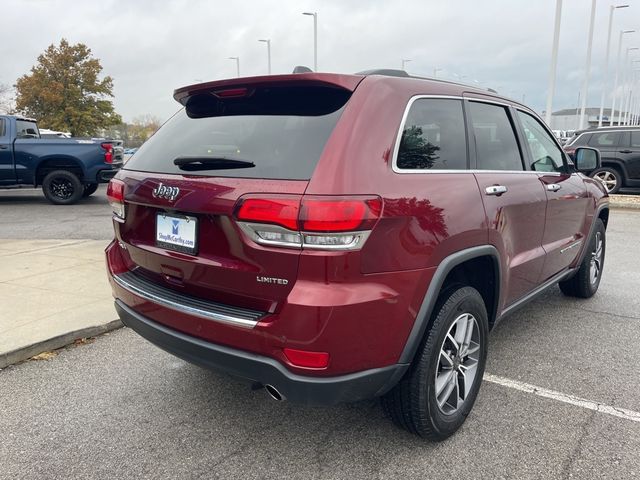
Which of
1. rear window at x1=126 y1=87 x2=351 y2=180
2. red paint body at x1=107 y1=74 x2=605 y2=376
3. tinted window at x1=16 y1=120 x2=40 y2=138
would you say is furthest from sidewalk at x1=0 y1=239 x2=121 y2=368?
tinted window at x1=16 y1=120 x2=40 y2=138

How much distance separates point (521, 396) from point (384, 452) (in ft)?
3.47

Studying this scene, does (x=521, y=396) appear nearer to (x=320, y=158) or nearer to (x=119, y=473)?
(x=320, y=158)

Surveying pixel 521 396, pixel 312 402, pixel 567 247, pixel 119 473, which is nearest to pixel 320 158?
pixel 312 402

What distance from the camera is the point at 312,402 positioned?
2178 millimetres

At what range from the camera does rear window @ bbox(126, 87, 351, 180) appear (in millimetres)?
2250

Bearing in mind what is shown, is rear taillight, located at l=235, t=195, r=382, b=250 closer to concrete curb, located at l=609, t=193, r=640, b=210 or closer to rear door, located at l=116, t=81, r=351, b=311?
rear door, located at l=116, t=81, r=351, b=311

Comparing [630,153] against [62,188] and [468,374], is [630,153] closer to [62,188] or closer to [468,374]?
[468,374]

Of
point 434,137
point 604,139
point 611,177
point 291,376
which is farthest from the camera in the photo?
point 611,177

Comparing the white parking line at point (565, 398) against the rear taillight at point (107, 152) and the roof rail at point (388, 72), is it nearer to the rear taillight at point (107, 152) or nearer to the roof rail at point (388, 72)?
the roof rail at point (388, 72)

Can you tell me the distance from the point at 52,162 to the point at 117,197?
10186 mm

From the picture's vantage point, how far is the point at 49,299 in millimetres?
4648

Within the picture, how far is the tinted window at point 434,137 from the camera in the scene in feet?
8.07

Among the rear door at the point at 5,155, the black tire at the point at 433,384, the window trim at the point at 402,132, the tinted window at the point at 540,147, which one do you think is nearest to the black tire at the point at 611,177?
the tinted window at the point at 540,147

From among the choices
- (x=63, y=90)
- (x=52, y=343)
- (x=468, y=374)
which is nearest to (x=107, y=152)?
(x=52, y=343)
